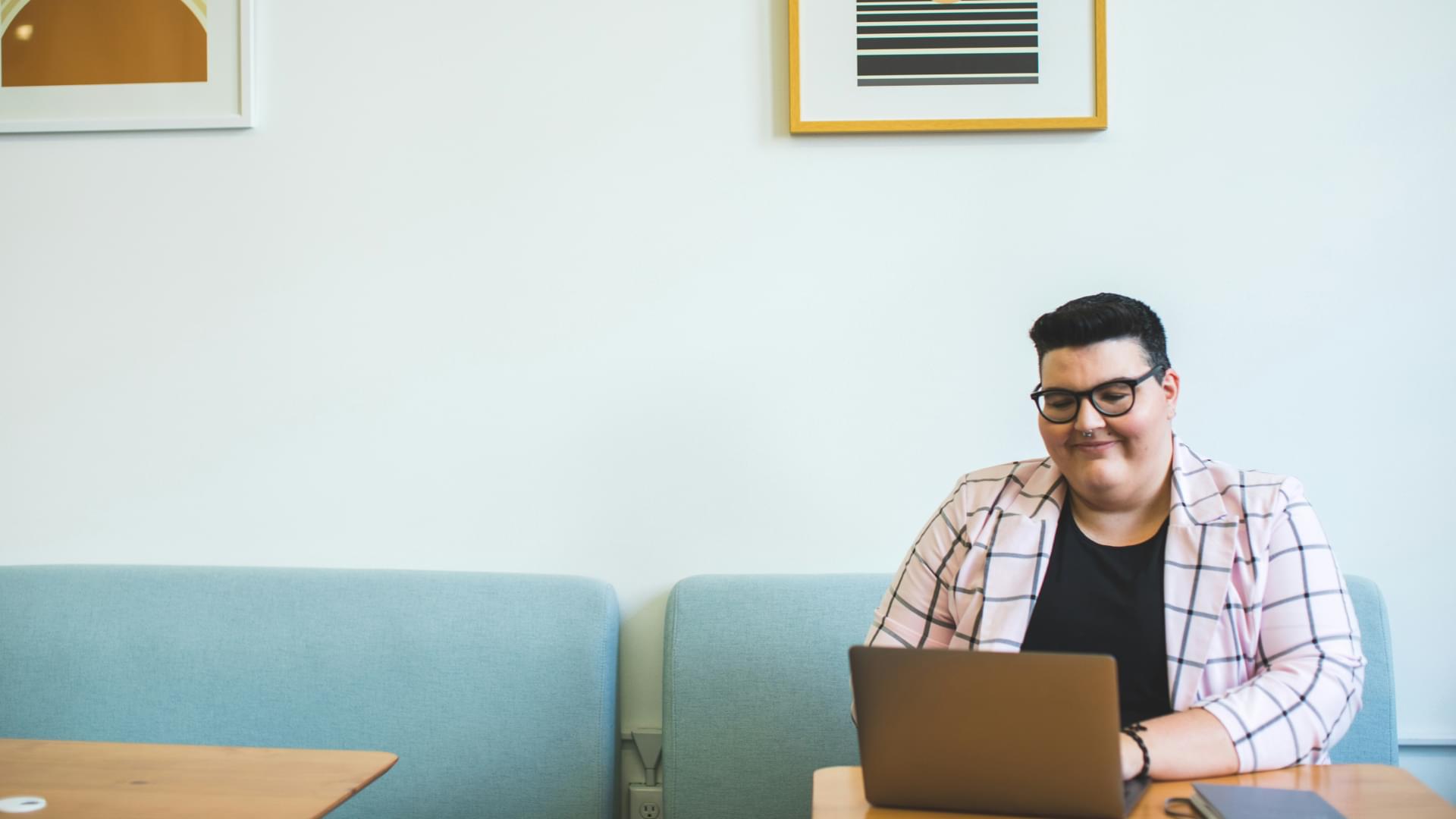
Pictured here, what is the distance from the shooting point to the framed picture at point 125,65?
72.2 inches

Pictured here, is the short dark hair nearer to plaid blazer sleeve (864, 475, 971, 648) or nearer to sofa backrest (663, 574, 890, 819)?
plaid blazer sleeve (864, 475, 971, 648)

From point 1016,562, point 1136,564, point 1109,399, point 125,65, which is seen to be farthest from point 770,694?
point 125,65

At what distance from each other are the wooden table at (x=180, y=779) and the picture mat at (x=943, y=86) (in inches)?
50.4

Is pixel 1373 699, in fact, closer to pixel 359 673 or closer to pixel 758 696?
pixel 758 696

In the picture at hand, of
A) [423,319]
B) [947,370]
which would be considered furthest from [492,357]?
[947,370]

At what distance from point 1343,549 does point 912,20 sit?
47.3 inches

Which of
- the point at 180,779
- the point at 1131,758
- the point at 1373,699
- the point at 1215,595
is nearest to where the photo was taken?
the point at 1131,758

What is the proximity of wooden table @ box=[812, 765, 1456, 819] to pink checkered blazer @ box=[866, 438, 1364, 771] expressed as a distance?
0.07 metres

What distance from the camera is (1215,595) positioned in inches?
48.7

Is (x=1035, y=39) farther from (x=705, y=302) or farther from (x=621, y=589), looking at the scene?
(x=621, y=589)

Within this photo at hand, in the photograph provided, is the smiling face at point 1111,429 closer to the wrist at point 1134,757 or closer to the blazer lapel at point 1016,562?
the blazer lapel at point 1016,562

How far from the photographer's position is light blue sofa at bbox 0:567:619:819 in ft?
5.40

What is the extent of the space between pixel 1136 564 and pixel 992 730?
55 cm

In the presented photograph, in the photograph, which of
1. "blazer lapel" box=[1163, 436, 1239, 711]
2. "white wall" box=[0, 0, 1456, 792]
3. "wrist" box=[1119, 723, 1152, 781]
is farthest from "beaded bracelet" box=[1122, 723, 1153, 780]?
"white wall" box=[0, 0, 1456, 792]
